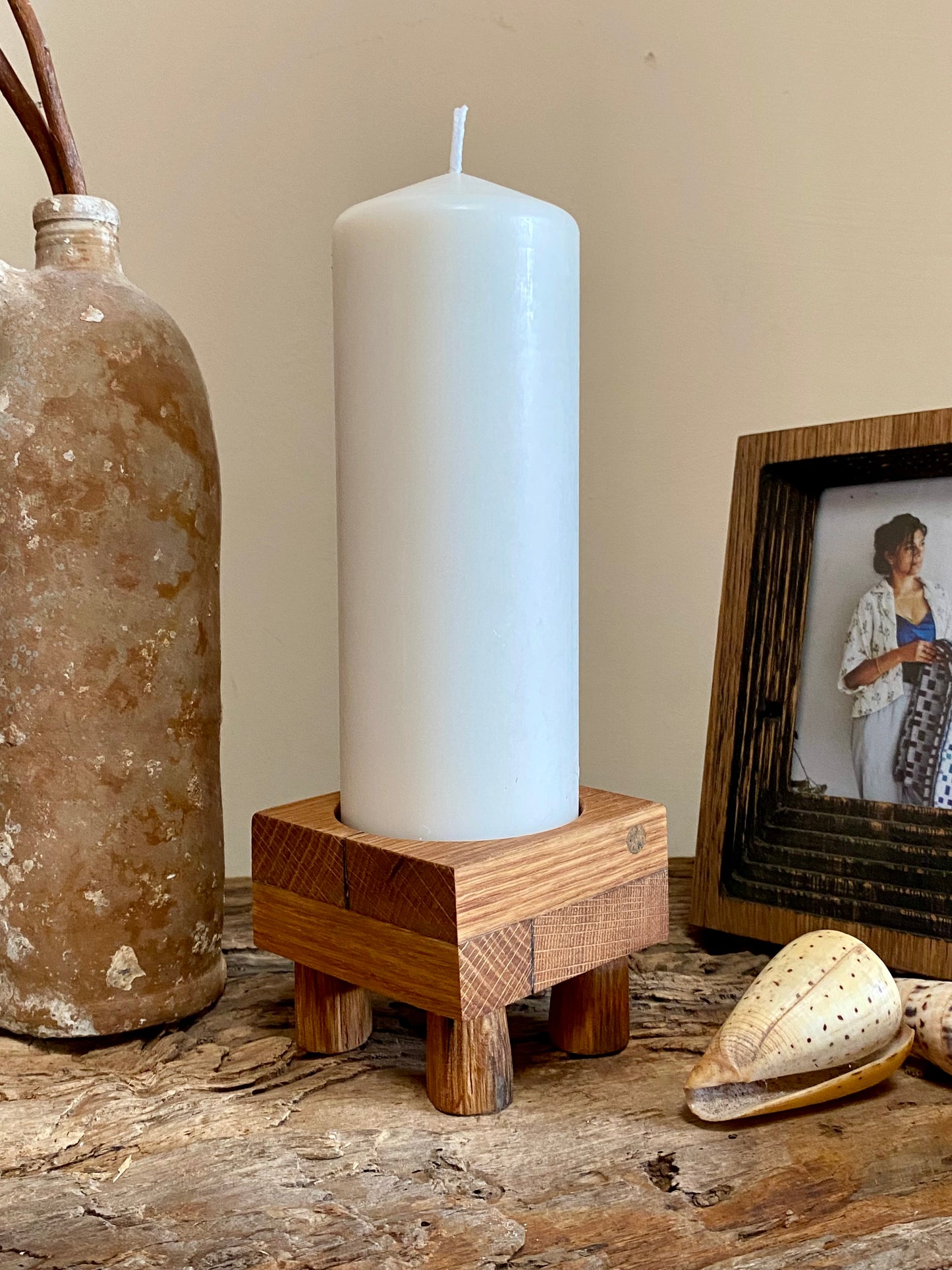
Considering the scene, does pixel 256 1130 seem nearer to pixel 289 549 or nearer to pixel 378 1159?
pixel 378 1159

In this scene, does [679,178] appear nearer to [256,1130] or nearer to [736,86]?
[736,86]

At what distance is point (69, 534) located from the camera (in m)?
0.50

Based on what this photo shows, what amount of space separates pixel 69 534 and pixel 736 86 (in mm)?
609

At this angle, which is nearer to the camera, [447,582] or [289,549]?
[447,582]

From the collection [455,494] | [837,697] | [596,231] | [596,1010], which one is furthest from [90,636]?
[596,231]

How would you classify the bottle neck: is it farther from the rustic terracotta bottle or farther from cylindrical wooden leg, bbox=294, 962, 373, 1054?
cylindrical wooden leg, bbox=294, 962, 373, 1054

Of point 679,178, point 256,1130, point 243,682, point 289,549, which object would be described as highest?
point 679,178

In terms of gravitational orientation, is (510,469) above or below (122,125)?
below

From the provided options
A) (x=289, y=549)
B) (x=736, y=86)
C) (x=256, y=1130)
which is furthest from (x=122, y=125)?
(x=256, y=1130)

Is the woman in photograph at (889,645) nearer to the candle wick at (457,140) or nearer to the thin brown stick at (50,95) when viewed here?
the candle wick at (457,140)

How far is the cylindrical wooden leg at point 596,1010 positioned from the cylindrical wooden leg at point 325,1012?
0.10 m

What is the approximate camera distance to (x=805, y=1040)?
0.43m

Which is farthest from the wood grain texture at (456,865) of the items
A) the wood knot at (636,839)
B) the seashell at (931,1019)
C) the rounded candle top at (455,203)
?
the rounded candle top at (455,203)

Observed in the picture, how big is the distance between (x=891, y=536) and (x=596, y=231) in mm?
385
